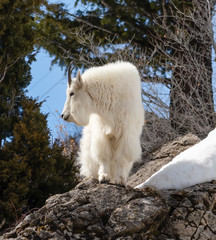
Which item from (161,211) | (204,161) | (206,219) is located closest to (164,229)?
(161,211)

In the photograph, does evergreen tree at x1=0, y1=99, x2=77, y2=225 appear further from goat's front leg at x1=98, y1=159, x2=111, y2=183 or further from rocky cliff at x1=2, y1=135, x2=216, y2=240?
rocky cliff at x1=2, y1=135, x2=216, y2=240

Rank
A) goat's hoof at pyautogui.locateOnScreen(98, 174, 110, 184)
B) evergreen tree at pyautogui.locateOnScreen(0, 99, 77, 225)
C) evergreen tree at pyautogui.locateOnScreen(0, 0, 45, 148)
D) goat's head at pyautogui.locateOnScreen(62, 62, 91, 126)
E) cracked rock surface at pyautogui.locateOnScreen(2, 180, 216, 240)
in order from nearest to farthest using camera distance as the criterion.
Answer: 1. cracked rock surface at pyautogui.locateOnScreen(2, 180, 216, 240)
2. goat's hoof at pyautogui.locateOnScreen(98, 174, 110, 184)
3. goat's head at pyautogui.locateOnScreen(62, 62, 91, 126)
4. evergreen tree at pyautogui.locateOnScreen(0, 99, 77, 225)
5. evergreen tree at pyautogui.locateOnScreen(0, 0, 45, 148)

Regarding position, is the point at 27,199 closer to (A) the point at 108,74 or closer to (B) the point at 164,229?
(A) the point at 108,74

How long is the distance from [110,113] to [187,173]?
1.35 m

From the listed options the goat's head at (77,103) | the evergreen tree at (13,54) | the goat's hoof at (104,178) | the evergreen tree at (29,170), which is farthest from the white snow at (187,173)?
the evergreen tree at (13,54)

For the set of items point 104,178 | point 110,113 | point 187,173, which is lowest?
point 187,173

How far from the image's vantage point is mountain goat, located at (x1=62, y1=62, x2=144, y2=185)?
5246 millimetres

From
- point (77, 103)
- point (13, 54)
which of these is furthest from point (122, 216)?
point (13, 54)

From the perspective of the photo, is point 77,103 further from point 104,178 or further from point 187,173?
point 187,173

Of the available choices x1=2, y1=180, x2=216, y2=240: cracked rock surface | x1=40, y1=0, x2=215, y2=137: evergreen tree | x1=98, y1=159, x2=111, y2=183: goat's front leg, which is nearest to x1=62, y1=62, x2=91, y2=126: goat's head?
x1=98, y1=159, x2=111, y2=183: goat's front leg

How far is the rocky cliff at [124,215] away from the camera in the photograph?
3.83m

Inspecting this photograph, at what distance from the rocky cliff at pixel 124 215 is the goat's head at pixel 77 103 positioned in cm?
133

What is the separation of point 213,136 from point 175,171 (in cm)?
113

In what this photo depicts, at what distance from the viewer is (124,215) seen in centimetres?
393
